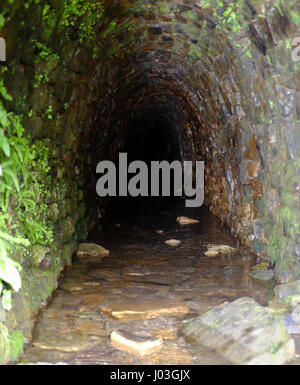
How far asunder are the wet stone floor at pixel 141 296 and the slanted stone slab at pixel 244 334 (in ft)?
Answer: 0.39

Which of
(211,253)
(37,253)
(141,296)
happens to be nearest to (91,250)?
(211,253)

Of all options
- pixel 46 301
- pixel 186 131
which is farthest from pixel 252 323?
pixel 186 131

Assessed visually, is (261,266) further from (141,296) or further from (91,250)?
(91,250)

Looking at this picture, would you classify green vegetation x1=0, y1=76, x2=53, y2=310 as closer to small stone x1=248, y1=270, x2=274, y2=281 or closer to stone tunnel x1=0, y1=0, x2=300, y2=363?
stone tunnel x1=0, y1=0, x2=300, y2=363

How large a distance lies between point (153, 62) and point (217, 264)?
4.57 metres

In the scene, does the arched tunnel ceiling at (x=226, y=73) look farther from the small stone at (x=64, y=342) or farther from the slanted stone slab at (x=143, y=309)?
the small stone at (x=64, y=342)

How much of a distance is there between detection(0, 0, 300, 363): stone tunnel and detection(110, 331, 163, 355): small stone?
737mm

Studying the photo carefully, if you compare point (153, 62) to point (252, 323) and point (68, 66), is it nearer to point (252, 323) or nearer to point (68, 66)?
point (68, 66)

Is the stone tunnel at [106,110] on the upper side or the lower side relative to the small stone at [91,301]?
upper

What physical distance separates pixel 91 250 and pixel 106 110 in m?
3.77

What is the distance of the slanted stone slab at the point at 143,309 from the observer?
4.07m

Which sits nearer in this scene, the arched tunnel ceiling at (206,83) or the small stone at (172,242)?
the arched tunnel ceiling at (206,83)

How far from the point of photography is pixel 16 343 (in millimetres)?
3146

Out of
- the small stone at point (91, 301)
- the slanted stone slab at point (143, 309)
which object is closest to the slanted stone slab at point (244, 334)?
the slanted stone slab at point (143, 309)
